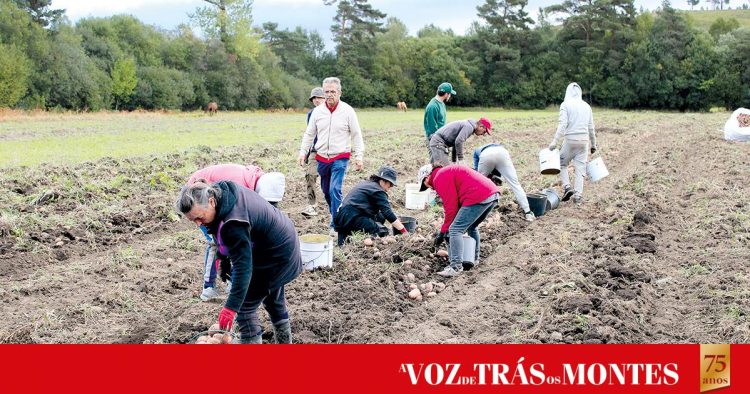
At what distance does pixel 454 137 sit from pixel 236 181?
14.2ft

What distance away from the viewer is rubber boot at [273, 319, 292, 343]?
4.88 metres

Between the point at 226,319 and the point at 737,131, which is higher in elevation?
the point at 737,131

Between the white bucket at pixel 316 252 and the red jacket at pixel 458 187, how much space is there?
127cm

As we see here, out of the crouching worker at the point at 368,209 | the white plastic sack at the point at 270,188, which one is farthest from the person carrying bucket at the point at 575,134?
the white plastic sack at the point at 270,188

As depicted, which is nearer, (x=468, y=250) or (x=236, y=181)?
(x=236, y=181)

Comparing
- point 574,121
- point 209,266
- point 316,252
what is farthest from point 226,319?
point 574,121

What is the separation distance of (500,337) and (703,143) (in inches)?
645

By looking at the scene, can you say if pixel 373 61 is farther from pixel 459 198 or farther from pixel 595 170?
pixel 459 198

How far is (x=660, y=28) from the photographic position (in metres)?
57.1

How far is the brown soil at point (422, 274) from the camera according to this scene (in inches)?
211

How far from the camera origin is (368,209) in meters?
7.81

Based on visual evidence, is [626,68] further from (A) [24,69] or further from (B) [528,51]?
(A) [24,69]

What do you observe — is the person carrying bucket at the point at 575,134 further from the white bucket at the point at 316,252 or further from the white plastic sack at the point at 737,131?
the white bucket at the point at 316,252

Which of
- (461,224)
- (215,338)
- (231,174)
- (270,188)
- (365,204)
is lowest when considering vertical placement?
(215,338)
